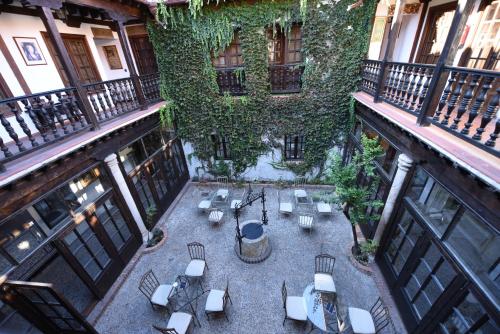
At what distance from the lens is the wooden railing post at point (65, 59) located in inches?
183

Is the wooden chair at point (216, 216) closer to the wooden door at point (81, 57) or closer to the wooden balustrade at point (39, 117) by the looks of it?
the wooden balustrade at point (39, 117)

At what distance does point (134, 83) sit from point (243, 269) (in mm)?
7170

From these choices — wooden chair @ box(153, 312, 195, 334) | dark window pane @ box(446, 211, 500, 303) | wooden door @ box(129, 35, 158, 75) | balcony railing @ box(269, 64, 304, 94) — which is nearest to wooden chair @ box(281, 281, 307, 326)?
wooden chair @ box(153, 312, 195, 334)

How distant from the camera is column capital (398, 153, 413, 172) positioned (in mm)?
5000

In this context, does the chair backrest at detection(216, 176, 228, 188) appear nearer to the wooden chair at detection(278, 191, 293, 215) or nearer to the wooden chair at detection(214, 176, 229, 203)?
the wooden chair at detection(214, 176, 229, 203)

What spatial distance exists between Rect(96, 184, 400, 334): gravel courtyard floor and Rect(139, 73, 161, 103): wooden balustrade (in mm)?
4915

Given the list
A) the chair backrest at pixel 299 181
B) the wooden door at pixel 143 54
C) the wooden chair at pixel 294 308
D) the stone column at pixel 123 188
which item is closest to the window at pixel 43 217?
the stone column at pixel 123 188

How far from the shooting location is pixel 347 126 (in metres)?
9.15

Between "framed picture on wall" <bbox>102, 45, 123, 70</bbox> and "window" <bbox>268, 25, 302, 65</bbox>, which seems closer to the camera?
"window" <bbox>268, 25, 302, 65</bbox>

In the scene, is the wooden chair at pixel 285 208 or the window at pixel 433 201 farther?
the wooden chair at pixel 285 208

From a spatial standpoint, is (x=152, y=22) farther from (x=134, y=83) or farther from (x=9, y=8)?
(x=9, y=8)

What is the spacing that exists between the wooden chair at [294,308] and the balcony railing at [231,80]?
743cm

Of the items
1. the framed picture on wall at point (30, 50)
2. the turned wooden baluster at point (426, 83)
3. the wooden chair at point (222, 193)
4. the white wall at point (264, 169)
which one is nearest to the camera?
the turned wooden baluster at point (426, 83)

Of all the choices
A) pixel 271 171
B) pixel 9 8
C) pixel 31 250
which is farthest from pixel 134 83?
pixel 271 171
